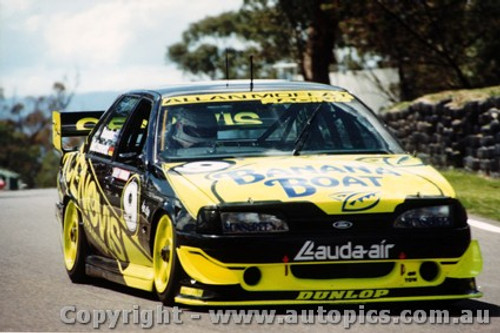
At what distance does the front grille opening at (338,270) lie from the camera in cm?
719

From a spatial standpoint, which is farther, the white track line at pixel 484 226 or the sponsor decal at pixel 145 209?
the white track line at pixel 484 226

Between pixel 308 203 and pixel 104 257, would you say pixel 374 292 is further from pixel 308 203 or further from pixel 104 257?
pixel 104 257

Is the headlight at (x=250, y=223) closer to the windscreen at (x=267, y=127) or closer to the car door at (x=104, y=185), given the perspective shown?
the windscreen at (x=267, y=127)

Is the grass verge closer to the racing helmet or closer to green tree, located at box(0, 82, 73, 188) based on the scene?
the racing helmet

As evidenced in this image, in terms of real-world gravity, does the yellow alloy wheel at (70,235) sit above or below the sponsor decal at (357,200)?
below

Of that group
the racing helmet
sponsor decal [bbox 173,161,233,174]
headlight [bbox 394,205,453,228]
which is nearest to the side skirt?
sponsor decal [bbox 173,161,233,174]

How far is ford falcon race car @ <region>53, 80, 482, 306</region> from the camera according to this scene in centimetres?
715

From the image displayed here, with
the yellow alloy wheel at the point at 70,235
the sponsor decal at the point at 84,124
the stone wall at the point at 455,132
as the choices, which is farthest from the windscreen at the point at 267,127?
the stone wall at the point at 455,132

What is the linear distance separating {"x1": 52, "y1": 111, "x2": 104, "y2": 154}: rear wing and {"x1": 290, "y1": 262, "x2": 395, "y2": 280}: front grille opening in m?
4.13

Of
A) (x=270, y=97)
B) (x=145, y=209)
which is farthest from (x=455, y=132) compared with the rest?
(x=145, y=209)

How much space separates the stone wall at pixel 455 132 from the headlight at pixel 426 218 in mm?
11329

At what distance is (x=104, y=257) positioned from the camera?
9.10 metres

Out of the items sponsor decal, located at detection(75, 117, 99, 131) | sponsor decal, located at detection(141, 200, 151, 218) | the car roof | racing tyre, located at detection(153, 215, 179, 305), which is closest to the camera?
racing tyre, located at detection(153, 215, 179, 305)

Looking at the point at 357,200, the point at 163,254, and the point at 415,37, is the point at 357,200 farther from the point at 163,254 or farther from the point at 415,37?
the point at 415,37
